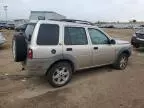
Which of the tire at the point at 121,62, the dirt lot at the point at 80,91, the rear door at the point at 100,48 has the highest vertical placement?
the rear door at the point at 100,48

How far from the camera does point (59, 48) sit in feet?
19.9

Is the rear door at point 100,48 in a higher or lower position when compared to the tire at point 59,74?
higher

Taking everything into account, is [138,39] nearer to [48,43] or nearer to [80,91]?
[80,91]

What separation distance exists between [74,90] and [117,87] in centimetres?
124

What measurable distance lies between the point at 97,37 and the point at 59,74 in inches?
77.2

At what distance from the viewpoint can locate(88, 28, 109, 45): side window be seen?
7.12 m

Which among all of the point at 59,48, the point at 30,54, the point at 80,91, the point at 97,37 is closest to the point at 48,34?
the point at 59,48

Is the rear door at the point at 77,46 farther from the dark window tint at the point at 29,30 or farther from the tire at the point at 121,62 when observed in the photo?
the tire at the point at 121,62

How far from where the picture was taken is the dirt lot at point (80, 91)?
518 cm

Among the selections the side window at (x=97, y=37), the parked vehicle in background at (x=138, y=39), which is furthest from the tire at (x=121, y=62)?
the parked vehicle in background at (x=138, y=39)

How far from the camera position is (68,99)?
5430 mm

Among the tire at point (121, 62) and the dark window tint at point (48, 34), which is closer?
the dark window tint at point (48, 34)

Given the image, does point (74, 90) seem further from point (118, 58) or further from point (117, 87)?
point (118, 58)

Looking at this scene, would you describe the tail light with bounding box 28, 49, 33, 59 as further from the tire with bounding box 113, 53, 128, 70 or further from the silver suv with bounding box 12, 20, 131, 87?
the tire with bounding box 113, 53, 128, 70
